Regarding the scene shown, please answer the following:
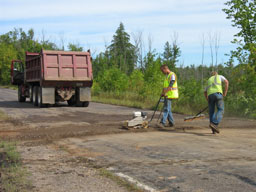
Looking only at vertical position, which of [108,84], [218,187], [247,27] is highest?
[247,27]

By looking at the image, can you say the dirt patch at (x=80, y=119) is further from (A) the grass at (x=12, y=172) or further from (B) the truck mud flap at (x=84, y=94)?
(A) the grass at (x=12, y=172)

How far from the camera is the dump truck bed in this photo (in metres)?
16.8

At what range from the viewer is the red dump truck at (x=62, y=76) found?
666 inches

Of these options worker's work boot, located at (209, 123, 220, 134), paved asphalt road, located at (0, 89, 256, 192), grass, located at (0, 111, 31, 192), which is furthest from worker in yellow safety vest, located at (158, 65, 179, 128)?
grass, located at (0, 111, 31, 192)

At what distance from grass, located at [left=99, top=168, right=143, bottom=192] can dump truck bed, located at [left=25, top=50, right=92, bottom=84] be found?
480 inches

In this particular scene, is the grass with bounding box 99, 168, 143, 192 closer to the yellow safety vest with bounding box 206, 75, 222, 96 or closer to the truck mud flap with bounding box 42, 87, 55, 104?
the yellow safety vest with bounding box 206, 75, 222, 96

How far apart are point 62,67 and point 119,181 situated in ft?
42.9

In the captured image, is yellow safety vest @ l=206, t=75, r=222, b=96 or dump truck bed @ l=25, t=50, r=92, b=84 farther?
dump truck bed @ l=25, t=50, r=92, b=84

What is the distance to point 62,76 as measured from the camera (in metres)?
17.0

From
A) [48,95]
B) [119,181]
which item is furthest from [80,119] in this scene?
[119,181]

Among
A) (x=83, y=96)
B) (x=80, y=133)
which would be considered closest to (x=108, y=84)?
(x=83, y=96)

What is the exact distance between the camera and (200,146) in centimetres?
714

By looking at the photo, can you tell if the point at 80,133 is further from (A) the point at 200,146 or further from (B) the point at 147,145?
(A) the point at 200,146

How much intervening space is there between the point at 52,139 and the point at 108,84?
62.2ft
